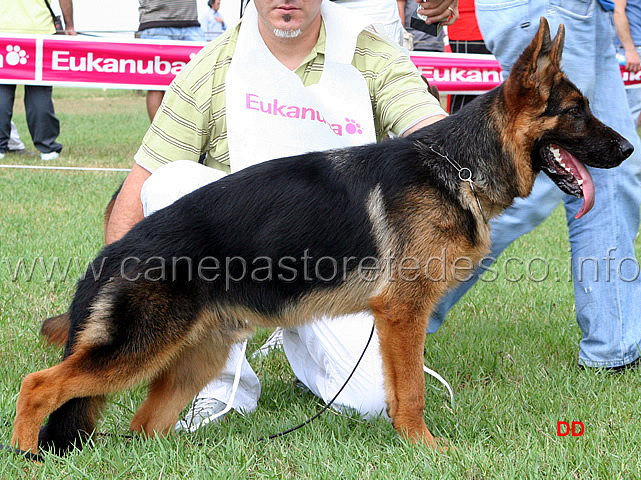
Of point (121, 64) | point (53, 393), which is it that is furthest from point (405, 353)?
point (121, 64)

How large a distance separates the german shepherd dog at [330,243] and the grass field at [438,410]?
0.22 meters

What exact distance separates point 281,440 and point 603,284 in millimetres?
1784

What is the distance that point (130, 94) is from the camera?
24.2 m

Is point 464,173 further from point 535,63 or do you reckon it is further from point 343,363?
point 343,363

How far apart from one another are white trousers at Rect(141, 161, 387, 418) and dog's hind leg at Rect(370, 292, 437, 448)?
1.36ft

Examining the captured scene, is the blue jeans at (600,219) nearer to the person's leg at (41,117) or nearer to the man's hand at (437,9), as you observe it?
the man's hand at (437,9)

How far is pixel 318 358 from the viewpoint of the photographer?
3.47m

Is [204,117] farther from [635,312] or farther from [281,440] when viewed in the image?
[635,312]

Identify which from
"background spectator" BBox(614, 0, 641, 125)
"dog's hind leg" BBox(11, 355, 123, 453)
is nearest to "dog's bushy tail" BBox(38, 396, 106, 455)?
"dog's hind leg" BBox(11, 355, 123, 453)

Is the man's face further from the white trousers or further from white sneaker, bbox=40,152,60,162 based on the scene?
white sneaker, bbox=40,152,60,162

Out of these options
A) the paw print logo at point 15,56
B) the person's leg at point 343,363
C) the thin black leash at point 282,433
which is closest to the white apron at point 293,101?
the person's leg at point 343,363

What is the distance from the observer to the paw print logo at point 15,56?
9.07 m

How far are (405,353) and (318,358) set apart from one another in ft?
2.70

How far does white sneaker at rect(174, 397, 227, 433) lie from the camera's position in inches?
121
